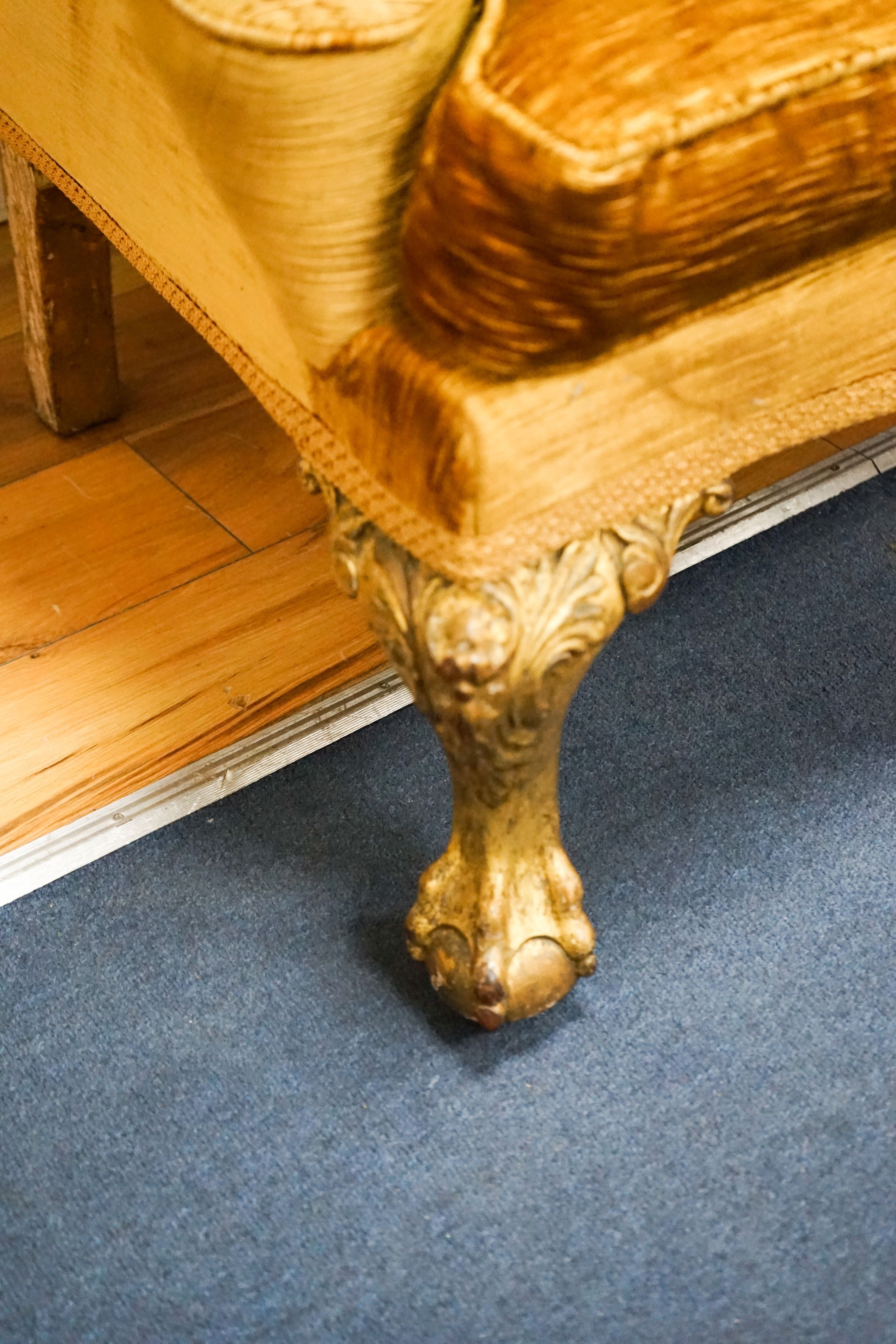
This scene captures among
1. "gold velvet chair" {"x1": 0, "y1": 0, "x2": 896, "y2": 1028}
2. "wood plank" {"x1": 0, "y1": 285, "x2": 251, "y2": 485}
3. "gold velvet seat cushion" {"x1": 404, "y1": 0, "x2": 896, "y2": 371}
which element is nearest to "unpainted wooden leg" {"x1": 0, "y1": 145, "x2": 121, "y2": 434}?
"wood plank" {"x1": 0, "y1": 285, "x2": 251, "y2": 485}

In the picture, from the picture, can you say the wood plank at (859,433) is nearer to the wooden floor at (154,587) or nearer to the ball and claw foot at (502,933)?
the wooden floor at (154,587)

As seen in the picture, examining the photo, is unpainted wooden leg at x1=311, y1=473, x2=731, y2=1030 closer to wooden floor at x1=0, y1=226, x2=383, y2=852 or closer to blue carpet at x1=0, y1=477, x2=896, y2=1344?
blue carpet at x1=0, y1=477, x2=896, y2=1344

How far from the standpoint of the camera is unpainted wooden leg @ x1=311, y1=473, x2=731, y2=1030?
21.5 inches

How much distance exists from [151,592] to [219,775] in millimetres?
218

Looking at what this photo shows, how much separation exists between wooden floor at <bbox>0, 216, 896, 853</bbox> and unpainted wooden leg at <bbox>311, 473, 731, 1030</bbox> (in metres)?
0.28

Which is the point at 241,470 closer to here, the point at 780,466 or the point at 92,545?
the point at 92,545

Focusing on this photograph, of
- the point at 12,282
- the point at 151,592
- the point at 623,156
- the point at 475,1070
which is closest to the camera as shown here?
the point at 623,156

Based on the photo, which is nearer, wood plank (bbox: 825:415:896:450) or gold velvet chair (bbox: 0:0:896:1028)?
gold velvet chair (bbox: 0:0:896:1028)

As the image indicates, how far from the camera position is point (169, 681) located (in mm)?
926

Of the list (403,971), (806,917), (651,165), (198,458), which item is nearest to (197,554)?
(198,458)

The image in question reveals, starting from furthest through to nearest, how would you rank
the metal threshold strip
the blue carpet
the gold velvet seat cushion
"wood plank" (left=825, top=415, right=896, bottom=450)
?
"wood plank" (left=825, top=415, right=896, bottom=450), the metal threshold strip, the blue carpet, the gold velvet seat cushion

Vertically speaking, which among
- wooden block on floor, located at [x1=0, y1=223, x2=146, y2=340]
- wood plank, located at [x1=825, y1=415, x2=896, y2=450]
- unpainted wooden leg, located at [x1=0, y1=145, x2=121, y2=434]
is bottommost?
wood plank, located at [x1=825, y1=415, x2=896, y2=450]

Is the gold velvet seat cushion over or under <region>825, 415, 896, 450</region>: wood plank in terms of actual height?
over

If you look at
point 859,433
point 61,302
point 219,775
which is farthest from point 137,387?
point 859,433
